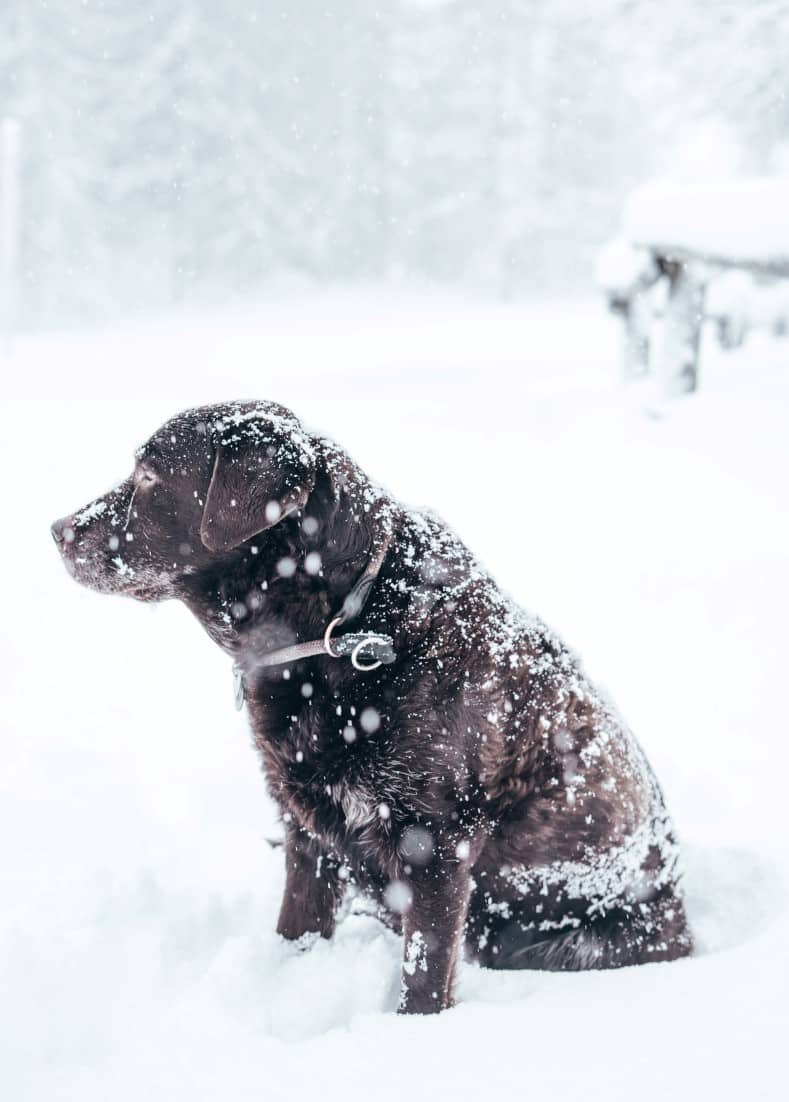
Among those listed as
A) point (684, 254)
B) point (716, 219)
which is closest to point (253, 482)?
point (716, 219)

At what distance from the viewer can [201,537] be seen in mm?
2033

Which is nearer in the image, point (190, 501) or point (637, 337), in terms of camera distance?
point (190, 501)

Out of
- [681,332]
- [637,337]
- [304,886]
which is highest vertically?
[681,332]

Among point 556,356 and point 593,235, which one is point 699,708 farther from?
point 593,235

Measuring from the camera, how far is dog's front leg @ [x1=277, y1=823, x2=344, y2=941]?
246 centimetres

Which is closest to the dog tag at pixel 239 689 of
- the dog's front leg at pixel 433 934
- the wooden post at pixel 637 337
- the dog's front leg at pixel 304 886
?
the dog's front leg at pixel 304 886

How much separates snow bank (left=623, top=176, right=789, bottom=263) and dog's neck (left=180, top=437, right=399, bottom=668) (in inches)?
190

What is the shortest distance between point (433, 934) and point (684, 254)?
20.6 feet

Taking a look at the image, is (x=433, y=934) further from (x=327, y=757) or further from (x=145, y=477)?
(x=145, y=477)

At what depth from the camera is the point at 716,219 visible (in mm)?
6543

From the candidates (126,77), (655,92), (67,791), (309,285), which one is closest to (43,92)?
(126,77)

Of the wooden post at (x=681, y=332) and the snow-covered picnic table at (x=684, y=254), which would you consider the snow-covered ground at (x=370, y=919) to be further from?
the snow-covered picnic table at (x=684, y=254)

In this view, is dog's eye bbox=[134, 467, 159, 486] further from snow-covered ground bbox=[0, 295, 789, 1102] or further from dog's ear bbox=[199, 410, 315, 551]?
snow-covered ground bbox=[0, 295, 789, 1102]

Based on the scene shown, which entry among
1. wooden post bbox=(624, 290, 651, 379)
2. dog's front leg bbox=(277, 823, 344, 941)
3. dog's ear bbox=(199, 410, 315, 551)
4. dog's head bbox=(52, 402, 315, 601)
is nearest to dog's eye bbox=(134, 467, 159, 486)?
dog's head bbox=(52, 402, 315, 601)
